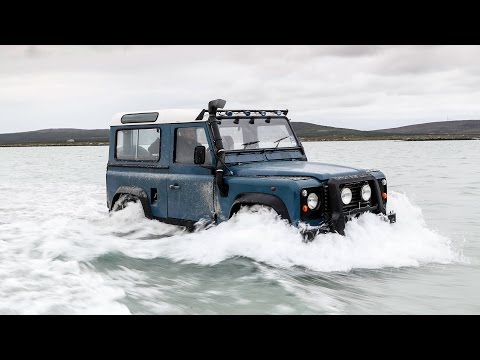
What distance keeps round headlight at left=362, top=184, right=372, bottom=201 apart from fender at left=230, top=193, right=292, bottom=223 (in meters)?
1.38

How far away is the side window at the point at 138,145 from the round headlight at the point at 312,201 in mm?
3294

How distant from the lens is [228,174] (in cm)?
764

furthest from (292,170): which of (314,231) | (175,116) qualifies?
(175,116)

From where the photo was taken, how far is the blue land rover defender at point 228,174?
6.80 m

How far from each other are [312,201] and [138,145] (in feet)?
13.6

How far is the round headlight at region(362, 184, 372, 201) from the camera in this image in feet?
24.2

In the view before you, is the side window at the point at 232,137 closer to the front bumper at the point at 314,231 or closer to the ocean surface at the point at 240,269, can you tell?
the ocean surface at the point at 240,269

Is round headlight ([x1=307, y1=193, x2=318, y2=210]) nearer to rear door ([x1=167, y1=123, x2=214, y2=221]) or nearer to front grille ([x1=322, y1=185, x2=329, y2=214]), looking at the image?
front grille ([x1=322, y1=185, x2=329, y2=214])

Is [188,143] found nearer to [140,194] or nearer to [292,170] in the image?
[140,194]

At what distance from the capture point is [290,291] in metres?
5.89

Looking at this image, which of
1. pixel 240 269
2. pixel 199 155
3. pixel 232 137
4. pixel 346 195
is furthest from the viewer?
pixel 232 137
